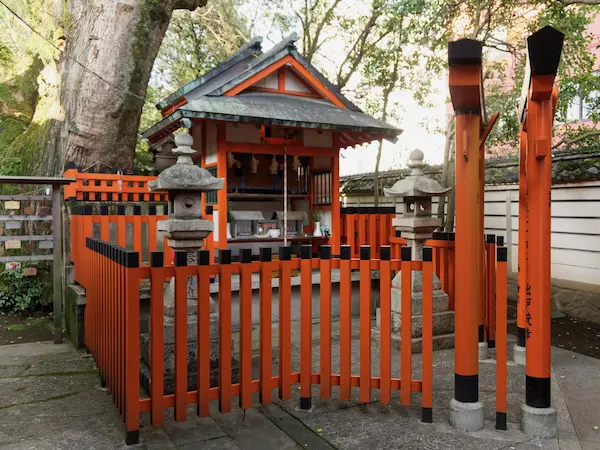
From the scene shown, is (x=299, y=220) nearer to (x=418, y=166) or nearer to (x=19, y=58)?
(x=418, y=166)

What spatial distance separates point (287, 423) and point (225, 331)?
37.6 inches

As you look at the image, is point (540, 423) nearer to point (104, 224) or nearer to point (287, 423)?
point (287, 423)

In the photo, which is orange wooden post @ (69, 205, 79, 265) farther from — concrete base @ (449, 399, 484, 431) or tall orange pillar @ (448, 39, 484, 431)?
concrete base @ (449, 399, 484, 431)

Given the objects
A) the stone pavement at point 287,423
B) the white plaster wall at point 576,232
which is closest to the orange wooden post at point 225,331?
the stone pavement at point 287,423

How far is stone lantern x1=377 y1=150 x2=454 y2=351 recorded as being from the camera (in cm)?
620

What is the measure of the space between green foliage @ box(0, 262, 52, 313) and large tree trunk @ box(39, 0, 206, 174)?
7.36 ft

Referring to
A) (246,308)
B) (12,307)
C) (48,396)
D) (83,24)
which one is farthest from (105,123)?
(246,308)

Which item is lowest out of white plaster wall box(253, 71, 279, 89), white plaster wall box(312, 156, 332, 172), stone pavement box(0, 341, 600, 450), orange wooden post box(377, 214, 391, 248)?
stone pavement box(0, 341, 600, 450)

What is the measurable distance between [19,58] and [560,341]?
1387 centimetres

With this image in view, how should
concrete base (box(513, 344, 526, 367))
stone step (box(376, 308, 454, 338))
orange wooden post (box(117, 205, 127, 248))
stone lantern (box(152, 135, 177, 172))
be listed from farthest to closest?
stone lantern (box(152, 135, 177, 172)) → orange wooden post (box(117, 205, 127, 248)) → stone step (box(376, 308, 454, 338)) → concrete base (box(513, 344, 526, 367))

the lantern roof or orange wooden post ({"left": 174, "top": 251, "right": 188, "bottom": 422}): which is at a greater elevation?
the lantern roof

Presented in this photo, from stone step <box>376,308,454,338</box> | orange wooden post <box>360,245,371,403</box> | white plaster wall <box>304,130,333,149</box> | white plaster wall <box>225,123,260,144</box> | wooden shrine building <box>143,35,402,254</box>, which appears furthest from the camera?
white plaster wall <box>304,130,333,149</box>

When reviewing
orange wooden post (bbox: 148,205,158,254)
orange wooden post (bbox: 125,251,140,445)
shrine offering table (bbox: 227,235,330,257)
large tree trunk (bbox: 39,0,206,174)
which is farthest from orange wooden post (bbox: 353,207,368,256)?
orange wooden post (bbox: 125,251,140,445)

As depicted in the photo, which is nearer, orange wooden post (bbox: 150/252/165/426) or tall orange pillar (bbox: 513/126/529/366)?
orange wooden post (bbox: 150/252/165/426)
